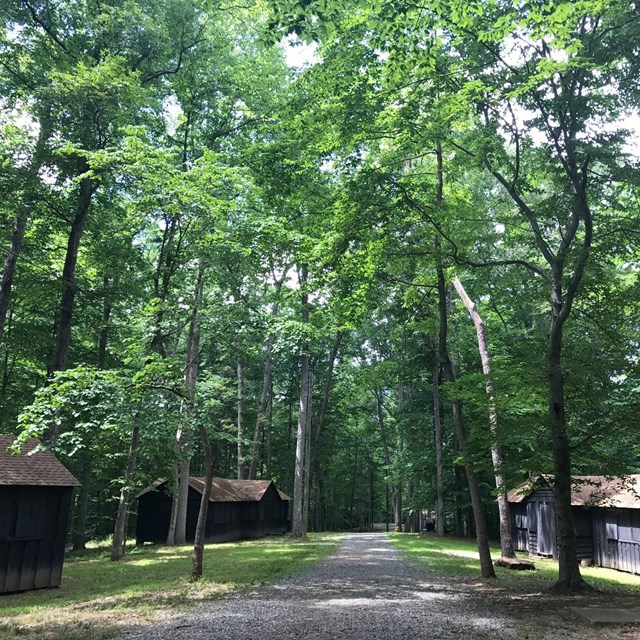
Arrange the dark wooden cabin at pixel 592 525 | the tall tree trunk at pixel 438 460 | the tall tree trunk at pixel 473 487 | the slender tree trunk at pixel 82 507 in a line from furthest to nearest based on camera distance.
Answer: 1. the tall tree trunk at pixel 438 460
2. the slender tree trunk at pixel 82 507
3. the dark wooden cabin at pixel 592 525
4. the tall tree trunk at pixel 473 487

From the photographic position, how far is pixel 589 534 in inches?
801

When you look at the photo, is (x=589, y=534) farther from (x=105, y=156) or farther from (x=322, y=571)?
(x=105, y=156)

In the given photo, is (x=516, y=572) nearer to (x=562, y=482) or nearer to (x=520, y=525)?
(x=562, y=482)

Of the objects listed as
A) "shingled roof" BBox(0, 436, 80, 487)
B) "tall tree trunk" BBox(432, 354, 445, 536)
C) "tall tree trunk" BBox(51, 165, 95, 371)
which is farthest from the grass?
"tall tree trunk" BBox(432, 354, 445, 536)

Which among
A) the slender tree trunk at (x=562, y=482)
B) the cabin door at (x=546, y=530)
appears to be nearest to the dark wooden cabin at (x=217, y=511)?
the cabin door at (x=546, y=530)

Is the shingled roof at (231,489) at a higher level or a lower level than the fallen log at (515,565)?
higher

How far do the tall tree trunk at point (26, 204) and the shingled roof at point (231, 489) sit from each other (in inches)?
466

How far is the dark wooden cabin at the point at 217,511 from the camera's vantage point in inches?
1037

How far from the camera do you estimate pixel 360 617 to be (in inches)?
318

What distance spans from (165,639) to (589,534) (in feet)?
62.3

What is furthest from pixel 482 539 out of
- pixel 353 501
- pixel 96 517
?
pixel 353 501

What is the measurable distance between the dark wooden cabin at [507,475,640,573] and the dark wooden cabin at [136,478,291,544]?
14.3 m

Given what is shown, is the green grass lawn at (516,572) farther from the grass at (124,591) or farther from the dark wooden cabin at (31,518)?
the dark wooden cabin at (31,518)

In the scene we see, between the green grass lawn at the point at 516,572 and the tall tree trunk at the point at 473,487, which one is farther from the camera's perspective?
the tall tree trunk at the point at 473,487
